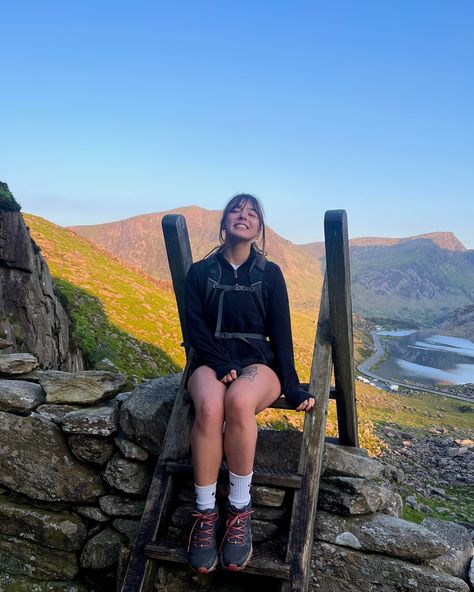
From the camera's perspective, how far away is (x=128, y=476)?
178 inches

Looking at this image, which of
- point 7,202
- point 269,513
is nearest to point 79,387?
point 269,513

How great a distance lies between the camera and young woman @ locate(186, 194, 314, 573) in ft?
11.4

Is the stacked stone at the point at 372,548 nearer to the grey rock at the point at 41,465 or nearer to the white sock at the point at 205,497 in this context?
the white sock at the point at 205,497

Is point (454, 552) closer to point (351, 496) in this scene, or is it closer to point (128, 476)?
point (351, 496)

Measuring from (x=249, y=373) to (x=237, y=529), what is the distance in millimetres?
1241

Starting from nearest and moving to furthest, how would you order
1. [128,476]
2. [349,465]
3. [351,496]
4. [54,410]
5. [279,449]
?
[351,496]
[128,476]
[349,465]
[54,410]
[279,449]

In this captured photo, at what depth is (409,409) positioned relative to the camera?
31.3 metres

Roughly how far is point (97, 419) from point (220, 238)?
7.60ft

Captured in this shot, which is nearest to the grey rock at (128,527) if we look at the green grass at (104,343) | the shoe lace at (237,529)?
the shoe lace at (237,529)

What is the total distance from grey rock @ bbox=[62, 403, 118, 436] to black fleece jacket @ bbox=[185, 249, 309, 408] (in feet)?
3.87

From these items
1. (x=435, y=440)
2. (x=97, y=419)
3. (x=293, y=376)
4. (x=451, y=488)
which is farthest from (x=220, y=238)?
(x=435, y=440)

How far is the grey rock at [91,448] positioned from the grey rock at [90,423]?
0.08 meters

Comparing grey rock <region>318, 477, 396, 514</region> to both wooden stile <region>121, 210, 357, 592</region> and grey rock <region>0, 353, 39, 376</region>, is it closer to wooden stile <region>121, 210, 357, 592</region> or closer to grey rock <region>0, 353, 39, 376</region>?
wooden stile <region>121, 210, 357, 592</region>

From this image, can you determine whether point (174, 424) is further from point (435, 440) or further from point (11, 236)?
point (435, 440)
